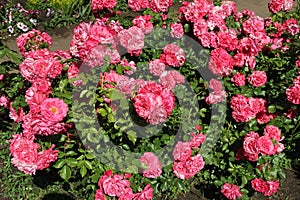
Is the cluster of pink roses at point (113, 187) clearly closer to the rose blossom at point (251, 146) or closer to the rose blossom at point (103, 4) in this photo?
the rose blossom at point (251, 146)

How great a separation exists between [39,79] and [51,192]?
1127 millimetres

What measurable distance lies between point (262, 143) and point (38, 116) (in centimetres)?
136

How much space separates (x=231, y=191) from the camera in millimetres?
2830

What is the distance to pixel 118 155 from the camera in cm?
241

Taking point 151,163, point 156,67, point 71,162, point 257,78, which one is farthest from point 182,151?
point 257,78

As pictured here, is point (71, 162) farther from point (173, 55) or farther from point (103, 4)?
point (103, 4)

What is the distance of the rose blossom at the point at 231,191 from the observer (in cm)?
283

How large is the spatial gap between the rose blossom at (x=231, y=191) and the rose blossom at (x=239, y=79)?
28.6 inches

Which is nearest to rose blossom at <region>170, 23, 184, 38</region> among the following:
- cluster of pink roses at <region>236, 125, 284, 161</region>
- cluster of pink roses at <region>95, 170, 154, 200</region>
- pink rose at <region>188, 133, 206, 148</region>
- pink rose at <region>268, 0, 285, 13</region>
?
pink rose at <region>188, 133, 206, 148</region>

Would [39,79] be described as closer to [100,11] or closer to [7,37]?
[100,11]

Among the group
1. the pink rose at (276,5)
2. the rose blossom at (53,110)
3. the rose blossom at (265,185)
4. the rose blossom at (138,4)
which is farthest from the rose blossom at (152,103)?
the pink rose at (276,5)

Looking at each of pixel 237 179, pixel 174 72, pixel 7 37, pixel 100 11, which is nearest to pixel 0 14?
pixel 7 37

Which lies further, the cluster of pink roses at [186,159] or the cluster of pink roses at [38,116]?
the cluster of pink roses at [186,159]

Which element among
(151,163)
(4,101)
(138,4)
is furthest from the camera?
(138,4)
